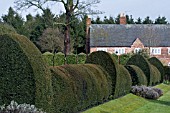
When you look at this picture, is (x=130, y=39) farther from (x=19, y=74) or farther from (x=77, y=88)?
(x=19, y=74)

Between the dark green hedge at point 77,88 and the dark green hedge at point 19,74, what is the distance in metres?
1.78

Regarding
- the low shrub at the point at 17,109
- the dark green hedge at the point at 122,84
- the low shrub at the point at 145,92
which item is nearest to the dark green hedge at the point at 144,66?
the low shrub at the point at 145,92

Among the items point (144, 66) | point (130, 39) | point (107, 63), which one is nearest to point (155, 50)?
point (130, 39)

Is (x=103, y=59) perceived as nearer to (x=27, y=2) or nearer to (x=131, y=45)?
(x=27, y=2)

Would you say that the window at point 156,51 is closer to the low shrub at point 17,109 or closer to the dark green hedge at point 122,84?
the dark green hedge at point 122,84

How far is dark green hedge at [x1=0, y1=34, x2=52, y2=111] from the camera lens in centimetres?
978

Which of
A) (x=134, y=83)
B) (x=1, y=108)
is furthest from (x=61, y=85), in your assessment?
(x=134, y=83)

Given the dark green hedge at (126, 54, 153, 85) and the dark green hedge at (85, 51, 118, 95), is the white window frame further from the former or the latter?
the dark green hedge at (85, 51, 118, 95)

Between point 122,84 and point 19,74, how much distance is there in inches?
477

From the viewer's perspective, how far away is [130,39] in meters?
67.4

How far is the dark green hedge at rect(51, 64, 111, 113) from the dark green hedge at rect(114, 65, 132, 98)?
166cm

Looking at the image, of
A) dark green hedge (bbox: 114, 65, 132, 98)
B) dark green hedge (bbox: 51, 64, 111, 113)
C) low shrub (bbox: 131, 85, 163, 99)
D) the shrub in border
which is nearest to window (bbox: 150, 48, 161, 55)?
the shrub in border

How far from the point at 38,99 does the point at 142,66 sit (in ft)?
73.1

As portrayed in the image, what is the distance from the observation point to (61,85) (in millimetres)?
12289
